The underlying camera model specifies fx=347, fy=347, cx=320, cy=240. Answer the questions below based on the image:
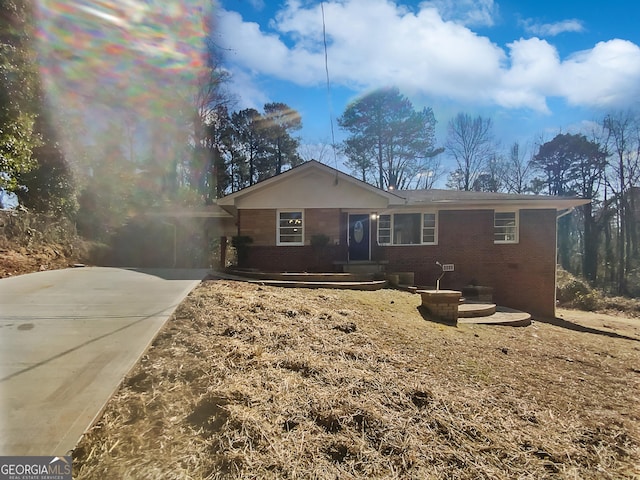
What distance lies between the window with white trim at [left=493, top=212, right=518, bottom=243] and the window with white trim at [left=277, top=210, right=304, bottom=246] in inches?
299

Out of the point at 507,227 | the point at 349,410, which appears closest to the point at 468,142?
the point at 507,227

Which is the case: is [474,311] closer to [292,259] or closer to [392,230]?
[392,230]

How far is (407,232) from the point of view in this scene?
13.6m

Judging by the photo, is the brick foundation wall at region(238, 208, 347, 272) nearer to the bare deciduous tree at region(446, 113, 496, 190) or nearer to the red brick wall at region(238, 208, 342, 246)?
the red brick wall at region(238, 208, 342, 246)

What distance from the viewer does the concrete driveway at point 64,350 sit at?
2.54m

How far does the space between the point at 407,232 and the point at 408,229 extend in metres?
0.12

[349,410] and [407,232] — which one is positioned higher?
[407,232]

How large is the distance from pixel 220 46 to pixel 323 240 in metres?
6.84

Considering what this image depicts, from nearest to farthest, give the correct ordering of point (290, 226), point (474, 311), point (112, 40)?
1. point (112, 40)
2. point (474, 311)
3. point (290, 226)

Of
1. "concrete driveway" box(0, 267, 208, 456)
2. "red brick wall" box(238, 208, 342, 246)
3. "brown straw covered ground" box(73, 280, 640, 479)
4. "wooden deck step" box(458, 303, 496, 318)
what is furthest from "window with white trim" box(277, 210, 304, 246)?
"brown straw covered ground" box(73, 280, 640, 479)

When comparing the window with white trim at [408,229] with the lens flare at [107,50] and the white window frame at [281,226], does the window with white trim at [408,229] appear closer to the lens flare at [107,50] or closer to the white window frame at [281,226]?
the white window frame at [281,226]

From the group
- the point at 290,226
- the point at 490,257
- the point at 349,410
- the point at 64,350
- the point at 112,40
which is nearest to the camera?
the point at 349,410

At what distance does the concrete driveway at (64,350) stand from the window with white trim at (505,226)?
11625mm

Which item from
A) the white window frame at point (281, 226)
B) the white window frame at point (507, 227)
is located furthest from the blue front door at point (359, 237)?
the white window frame at point (507, 227)
